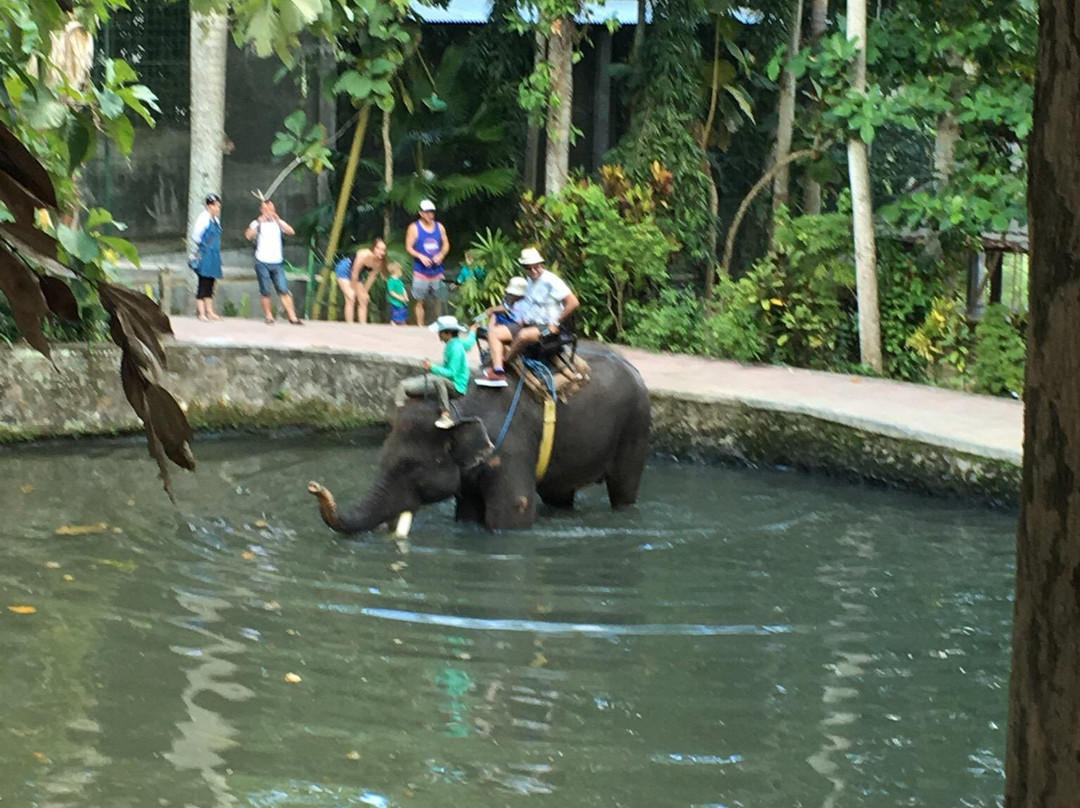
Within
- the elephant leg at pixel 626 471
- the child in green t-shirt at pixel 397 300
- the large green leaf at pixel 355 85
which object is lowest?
the elephant leg at pixel 626 471

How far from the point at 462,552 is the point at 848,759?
3.64 metres

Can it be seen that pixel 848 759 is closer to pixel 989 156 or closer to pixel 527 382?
pixel 527 382

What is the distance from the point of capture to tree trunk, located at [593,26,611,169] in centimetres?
1909

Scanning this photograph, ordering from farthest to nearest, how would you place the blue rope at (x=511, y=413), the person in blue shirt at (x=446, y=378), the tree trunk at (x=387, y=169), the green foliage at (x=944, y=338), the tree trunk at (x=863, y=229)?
the tree trunk at (x=387, y=169)
the tree trunk at (x=863, y=229)
the green foliage at (x=944, y=338)
the blue rope at (x=511, y=413)
the person in blue shirt at (x=446, y=378)

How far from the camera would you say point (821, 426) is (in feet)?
38.9

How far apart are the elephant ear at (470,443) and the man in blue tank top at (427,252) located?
7.51 meters

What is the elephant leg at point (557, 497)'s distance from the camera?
33.7 feet

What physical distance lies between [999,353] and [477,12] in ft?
29.8

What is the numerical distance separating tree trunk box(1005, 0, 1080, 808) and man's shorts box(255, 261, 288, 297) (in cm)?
1469

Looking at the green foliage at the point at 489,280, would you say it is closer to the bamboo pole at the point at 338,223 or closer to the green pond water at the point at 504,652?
the bamboo pole at the point at 338,223

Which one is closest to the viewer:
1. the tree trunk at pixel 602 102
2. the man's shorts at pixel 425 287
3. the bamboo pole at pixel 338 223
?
the man's shorts at pixel 425 287

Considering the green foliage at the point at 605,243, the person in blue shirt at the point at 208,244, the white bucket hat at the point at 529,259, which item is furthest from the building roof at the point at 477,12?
the white bucket hat at the point at 529,259

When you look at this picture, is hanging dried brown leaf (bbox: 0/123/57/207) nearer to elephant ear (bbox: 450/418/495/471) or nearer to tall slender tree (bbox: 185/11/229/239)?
elephant ear (bbox: 450/418/495/471)

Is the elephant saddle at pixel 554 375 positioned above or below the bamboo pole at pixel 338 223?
below
